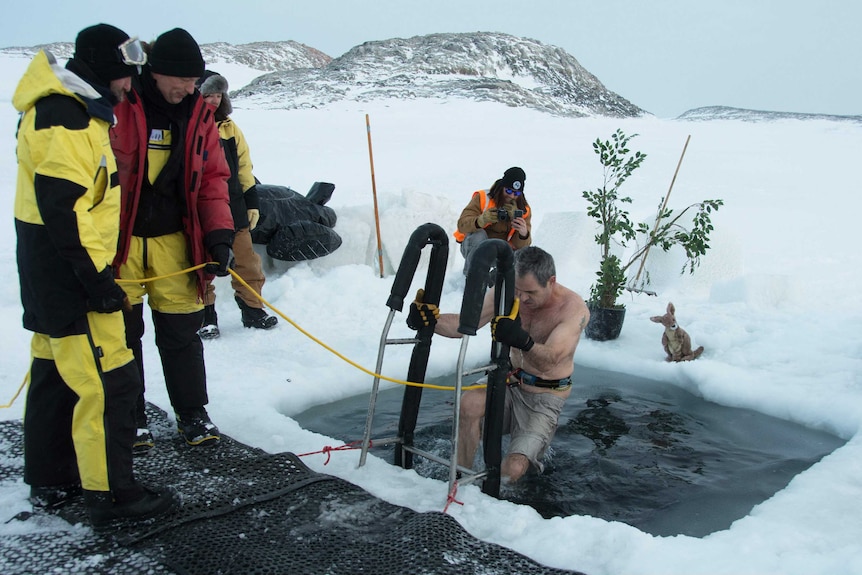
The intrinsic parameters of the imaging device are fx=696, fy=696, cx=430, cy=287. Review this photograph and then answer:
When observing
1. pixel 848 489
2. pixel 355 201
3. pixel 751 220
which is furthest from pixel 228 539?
pixel 751 220

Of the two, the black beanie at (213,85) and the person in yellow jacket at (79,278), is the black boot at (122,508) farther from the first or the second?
the black beanie at (213,85)

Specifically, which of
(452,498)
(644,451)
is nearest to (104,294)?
(452,498)

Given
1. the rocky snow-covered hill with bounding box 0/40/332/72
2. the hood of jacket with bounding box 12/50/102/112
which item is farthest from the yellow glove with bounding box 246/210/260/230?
the rocky snow-covered hill with bounding box 0/40/332/72

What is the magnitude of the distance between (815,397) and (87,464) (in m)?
4.23

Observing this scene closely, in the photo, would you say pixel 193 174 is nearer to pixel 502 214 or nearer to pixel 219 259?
pixel 219 259

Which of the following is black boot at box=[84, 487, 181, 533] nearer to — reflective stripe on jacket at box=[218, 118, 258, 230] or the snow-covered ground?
the snow-covered ground

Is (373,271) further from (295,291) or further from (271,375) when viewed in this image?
(271,375)

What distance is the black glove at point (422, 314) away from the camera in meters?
3.15

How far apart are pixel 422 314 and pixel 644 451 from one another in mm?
1767

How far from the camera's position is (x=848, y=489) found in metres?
3.21

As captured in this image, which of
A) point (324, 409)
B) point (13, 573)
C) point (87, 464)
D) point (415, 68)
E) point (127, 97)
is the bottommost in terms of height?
point (324, 409)

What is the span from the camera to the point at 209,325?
17.3ft

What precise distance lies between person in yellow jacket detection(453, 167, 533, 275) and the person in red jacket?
231 cm

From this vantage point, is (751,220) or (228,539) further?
(751,220)
